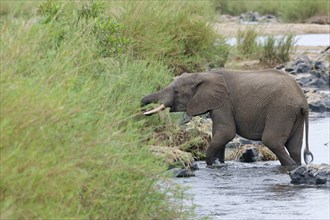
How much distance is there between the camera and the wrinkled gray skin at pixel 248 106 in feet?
42.8

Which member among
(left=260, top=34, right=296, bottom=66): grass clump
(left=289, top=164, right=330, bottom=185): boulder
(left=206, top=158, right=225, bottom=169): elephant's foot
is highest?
(left=289, top=164, right=330, bottom=185): boulder

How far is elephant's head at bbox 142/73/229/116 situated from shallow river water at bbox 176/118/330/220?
28.6 inches

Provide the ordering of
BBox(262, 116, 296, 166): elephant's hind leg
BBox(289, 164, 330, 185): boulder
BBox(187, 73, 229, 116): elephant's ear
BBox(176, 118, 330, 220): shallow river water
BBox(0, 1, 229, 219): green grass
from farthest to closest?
BBox(187, 73, 229, 116): elephant's ear < BBox(262, 116, 296, 166): elephant's hind leg < BBox(289, 164, 330, 185): boulder < BBox(176, 118, 330, 220): shallow river water < BBox(0, 1, 229, 219): green grass

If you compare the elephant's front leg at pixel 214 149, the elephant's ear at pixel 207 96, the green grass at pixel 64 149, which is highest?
the green grass at pixel 64 149

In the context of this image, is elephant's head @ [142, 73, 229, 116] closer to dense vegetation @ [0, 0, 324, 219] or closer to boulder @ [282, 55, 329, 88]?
dense vegetation @ [0, 0, 324, 219]

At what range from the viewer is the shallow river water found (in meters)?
10.0

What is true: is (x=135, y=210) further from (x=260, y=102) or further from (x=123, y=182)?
(x=260, y=102)

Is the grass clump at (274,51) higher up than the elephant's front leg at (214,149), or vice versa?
the elephant's front leg at (214,149)

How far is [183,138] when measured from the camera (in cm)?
1332

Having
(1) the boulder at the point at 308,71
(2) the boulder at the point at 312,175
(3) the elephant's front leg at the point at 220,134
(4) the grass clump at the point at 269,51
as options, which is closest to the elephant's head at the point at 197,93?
(3) the elephant's front leg at the point at 220,134

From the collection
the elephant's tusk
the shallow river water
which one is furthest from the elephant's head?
the shallow river water

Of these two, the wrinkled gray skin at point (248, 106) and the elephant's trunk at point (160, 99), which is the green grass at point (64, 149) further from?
the wrinkled gray skin at point (248, 106)

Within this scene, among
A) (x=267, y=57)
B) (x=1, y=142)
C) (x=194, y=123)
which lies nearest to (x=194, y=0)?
(x=267, y=57)

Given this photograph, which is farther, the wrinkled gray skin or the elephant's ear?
the elephant's ear
